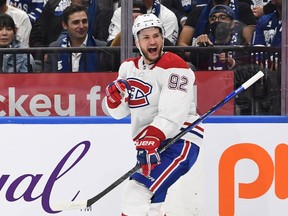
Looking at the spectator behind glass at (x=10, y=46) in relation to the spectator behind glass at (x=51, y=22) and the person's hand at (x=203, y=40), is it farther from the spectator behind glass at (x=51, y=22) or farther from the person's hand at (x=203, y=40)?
the person's hand at (x=203, y=40)

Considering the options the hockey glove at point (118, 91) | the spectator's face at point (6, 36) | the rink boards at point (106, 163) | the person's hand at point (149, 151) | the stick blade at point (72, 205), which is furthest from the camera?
the spectator's face at point (6, 36)

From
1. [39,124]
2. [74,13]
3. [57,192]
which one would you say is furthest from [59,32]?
[57,192]

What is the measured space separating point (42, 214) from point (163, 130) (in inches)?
39.7

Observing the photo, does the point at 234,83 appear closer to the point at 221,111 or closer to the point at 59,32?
the point at 221,111

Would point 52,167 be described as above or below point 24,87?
below

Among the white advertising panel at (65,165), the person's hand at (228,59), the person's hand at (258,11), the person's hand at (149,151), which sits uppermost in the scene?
the person's hand at (258,11)

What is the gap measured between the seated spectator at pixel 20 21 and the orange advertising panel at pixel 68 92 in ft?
0.68

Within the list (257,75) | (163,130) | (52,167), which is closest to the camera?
(163,130)

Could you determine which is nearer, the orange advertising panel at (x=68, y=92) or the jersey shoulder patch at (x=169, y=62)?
the jersey shoulder patch at (x=169, y=62)

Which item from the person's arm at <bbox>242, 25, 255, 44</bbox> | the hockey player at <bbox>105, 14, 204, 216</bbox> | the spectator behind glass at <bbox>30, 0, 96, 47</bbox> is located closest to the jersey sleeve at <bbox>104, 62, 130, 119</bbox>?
the hockey player at <bbox>105, 14, 204, 216</bbox>

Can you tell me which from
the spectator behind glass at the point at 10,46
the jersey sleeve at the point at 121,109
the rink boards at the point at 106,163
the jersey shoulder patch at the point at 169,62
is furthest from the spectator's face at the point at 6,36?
the jersey shoulder patch at the point at 169,62

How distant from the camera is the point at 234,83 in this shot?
5395 mm

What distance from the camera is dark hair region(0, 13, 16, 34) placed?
5461mm

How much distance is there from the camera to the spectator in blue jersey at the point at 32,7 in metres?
5.34
